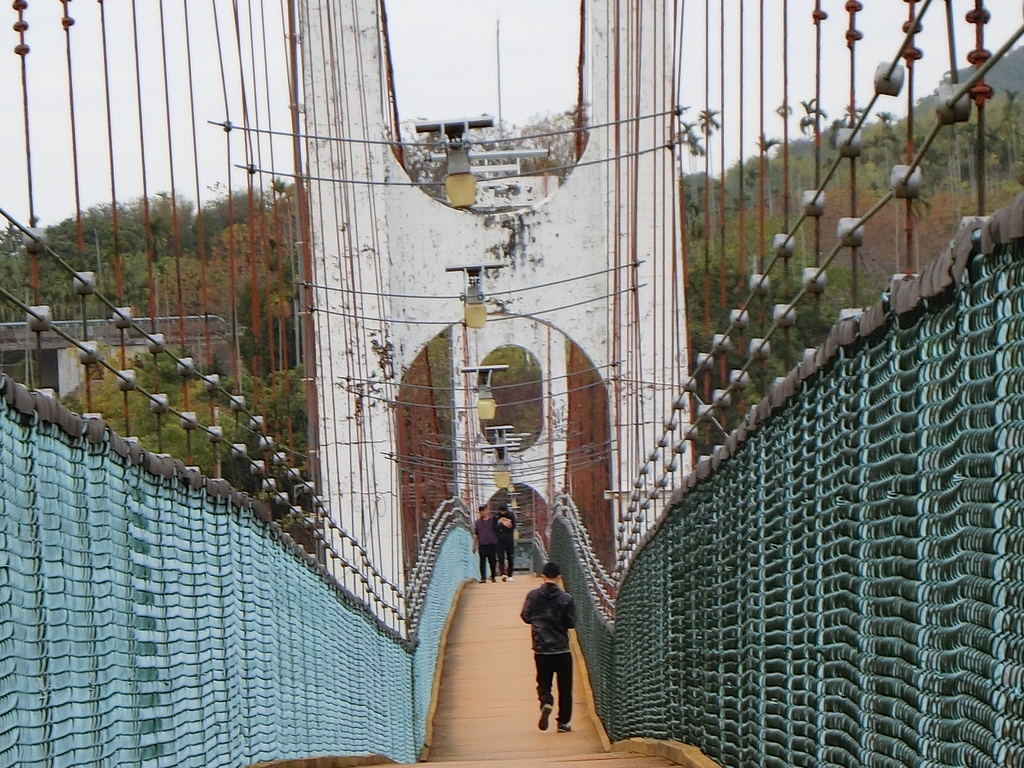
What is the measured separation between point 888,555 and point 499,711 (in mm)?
6744

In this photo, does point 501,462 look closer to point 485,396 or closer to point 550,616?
point 485,396

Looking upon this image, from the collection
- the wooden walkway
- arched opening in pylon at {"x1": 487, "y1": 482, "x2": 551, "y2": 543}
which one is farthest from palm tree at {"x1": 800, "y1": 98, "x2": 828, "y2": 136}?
arched opening in pylon at {"x1": 487, "y1": 482, "x2": 551, "y2": 543}

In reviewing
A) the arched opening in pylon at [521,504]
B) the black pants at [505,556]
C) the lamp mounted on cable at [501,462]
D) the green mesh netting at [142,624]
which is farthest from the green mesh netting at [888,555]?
the arched opening in pylon at [521,504]

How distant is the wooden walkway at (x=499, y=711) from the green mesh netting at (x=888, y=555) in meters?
1.44

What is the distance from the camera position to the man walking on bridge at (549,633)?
24.1 ft

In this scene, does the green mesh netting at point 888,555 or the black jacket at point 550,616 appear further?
the black jacket at point 550,616

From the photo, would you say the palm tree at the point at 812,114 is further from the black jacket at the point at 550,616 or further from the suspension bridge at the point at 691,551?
the black jacket at the point at 550,616

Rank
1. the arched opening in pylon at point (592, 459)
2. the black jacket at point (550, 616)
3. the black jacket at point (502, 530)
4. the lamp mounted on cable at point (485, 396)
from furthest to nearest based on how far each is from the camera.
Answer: the black jacket at point (502, 530) → the arched opening in pylon at point (592, 459) → the lamp mounted on cable at point (485, 396) → the black jacket at point (550, 616)

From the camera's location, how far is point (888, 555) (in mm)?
2070

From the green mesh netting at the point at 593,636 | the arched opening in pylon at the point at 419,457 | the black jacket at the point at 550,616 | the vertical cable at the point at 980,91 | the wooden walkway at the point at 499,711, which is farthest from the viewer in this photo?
the arched opening in pylon at the point at 419,457

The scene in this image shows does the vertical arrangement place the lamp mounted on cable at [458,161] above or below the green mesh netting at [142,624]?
above

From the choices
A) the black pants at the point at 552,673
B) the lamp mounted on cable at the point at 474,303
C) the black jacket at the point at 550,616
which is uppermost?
the lamp mounted on cable at the point at 474,303

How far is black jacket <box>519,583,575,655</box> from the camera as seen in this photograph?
24.0 ft

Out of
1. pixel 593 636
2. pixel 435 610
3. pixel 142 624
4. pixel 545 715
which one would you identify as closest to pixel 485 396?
pixel 435 610
